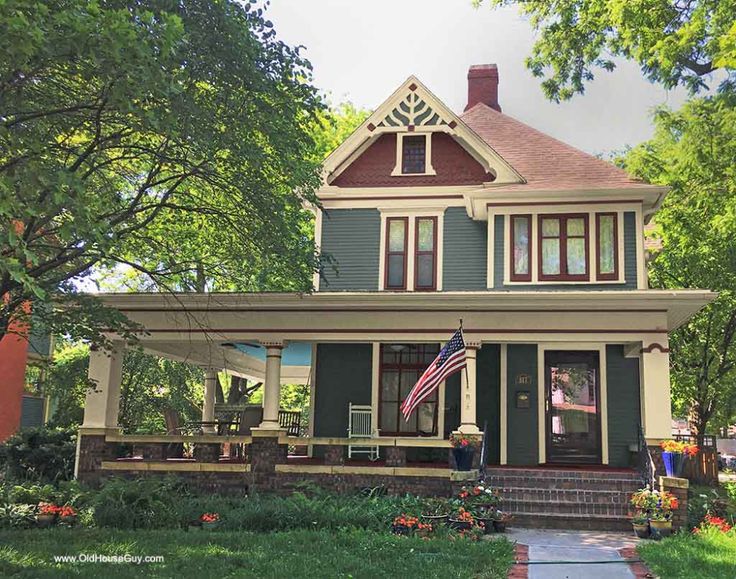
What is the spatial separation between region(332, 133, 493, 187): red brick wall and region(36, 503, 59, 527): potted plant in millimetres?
9175

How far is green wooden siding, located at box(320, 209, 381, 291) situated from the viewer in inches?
622

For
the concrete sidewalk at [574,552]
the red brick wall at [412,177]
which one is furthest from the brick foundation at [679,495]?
the red brick wall at [412,177]

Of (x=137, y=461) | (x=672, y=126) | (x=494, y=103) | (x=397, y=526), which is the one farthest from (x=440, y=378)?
(x=494, y=103)

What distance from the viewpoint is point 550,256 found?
1484 centimetres

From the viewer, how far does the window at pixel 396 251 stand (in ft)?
51.7

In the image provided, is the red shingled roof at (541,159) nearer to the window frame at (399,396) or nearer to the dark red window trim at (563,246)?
the dark red window trim at (563,246)

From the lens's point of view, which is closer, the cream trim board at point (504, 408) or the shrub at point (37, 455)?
the cream trim board at point (504, 408)

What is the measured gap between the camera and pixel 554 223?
15000mm

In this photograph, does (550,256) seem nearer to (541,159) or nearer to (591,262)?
(591,262)

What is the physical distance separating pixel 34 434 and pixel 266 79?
1018 centimetres

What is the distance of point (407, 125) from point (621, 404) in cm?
778

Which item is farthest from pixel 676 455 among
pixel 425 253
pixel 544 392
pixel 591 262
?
pixel 425 253

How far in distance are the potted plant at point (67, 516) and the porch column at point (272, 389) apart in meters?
3.55

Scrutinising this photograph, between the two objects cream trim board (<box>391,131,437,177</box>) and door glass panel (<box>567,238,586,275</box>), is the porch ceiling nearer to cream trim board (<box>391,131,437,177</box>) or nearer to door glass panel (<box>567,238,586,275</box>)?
door glass panel (<box>567,238,586,275</box>)
